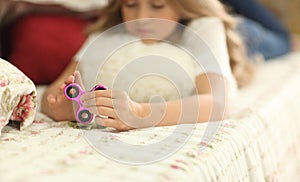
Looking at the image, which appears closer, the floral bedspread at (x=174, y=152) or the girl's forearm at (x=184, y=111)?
the floral bedspread at (x=174, y=152)

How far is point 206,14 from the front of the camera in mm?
1176

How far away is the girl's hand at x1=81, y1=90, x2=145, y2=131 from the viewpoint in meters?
0.81

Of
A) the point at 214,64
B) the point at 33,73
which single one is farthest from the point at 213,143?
the point at 33,73

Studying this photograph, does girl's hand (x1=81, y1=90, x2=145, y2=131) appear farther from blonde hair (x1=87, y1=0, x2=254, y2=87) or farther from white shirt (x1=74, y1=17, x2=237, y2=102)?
blonde hair (x1=87, y1=0, x2=254, y2=87)

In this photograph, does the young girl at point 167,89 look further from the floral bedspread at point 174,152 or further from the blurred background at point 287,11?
the blurred background at point 287,11

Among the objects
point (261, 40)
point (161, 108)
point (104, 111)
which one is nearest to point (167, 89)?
point (161, 108)

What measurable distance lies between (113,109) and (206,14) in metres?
0.47

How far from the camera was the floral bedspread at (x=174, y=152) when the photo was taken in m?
0.61

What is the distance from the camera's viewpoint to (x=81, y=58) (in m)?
1.20

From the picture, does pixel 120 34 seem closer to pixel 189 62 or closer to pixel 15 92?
pixel 189 62

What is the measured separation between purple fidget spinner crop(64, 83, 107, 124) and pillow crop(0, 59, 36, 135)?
0.07m

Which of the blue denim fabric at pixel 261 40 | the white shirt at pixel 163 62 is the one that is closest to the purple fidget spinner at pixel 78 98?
the white shirt at pixel 163 62

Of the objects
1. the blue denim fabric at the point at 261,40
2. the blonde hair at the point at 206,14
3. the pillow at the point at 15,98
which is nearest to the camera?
the pillow at the point at 15,98

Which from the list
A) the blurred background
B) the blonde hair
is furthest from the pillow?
the blurred background
